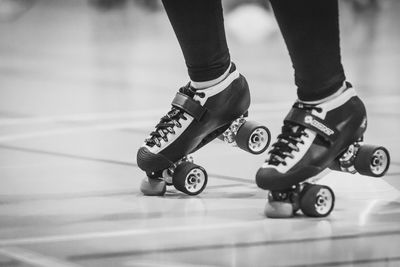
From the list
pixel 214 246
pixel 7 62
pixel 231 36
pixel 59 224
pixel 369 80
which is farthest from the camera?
pixel 231 36

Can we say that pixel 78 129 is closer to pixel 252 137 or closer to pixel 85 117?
pixel 85 117

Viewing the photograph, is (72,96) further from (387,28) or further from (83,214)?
(387,28)

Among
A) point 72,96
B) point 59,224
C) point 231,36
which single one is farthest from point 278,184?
point 231,36

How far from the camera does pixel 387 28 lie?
21.2 ft

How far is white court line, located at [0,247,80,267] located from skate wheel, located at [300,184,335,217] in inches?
22.2

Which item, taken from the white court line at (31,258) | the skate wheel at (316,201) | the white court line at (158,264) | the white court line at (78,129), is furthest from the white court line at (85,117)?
the white court line at (158,264)

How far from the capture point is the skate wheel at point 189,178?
7.67 feet

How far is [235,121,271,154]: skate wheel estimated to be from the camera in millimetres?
2412

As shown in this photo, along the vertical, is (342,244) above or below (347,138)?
below

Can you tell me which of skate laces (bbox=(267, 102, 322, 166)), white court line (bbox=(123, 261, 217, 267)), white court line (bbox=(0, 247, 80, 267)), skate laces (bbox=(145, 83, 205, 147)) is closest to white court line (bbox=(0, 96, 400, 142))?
skate laces (bbox=(145, 83, 205, 147))

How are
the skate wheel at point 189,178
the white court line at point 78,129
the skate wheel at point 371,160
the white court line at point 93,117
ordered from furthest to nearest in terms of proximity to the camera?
the white court line at point 93,117
the white court line at point 78,129
the skate wheel at point 189,178
the skate wheel at point 371,160

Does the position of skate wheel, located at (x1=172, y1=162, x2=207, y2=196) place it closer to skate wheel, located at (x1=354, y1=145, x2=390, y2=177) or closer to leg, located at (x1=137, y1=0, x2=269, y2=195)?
leg, located at (x1=137, y1=0, x2=269, y2=195)

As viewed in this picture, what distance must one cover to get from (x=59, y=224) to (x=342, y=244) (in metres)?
0.56

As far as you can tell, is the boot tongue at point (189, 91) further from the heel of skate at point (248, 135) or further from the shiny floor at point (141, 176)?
the shiny floor at point (141, 176)
